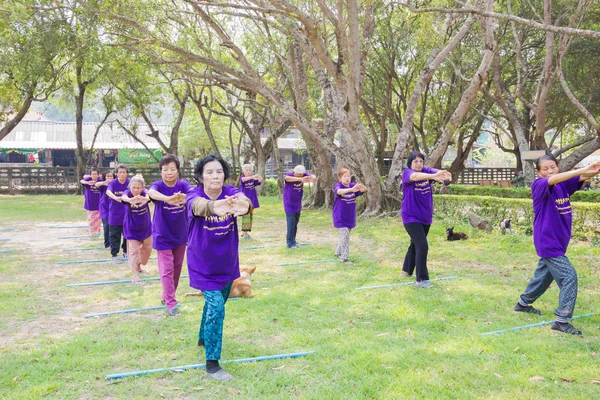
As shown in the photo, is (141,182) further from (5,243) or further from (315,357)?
(5,243)

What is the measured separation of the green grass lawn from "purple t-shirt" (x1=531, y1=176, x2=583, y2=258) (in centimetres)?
83

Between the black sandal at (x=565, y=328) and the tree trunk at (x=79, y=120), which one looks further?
the tree trunk at (x=79, y=120)

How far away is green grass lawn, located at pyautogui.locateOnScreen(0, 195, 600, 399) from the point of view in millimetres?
4113

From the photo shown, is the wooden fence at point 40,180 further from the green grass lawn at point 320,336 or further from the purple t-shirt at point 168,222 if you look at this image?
the purple t-shirt at point 168,222

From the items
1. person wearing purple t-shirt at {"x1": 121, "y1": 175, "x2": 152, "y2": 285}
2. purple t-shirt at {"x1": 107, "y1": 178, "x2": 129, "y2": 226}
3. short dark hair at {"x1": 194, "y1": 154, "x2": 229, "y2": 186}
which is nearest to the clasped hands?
short dark hair at {"x1": 194, "y1": 154, "x2": 229, "y2": 186}

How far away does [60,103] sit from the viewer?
3025 cm

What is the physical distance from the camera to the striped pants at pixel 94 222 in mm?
13234

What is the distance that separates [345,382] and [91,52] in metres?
12.3

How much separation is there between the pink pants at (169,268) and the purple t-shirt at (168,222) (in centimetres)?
11

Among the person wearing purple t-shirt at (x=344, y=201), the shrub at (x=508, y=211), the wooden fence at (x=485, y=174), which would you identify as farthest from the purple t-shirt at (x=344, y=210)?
the wooden fence at (x=485, y=174)

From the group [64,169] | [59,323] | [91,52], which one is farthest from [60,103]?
[59,323]

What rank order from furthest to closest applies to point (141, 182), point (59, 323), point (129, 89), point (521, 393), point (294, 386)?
point (129, 89) → point (141, 182) → point (59, 323) → point (294, 386) → point (521, 393)

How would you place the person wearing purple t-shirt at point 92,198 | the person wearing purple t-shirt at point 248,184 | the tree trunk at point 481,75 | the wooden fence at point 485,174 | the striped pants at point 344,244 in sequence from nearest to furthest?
the striped pants at point 344,244
the person wearing purple t-shirt at point 248,184
the person wearing purple t-shirt at point 92,198
the tree trunk at point 481,75
the wooden fence at point 485,174

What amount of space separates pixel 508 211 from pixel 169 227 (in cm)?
887
